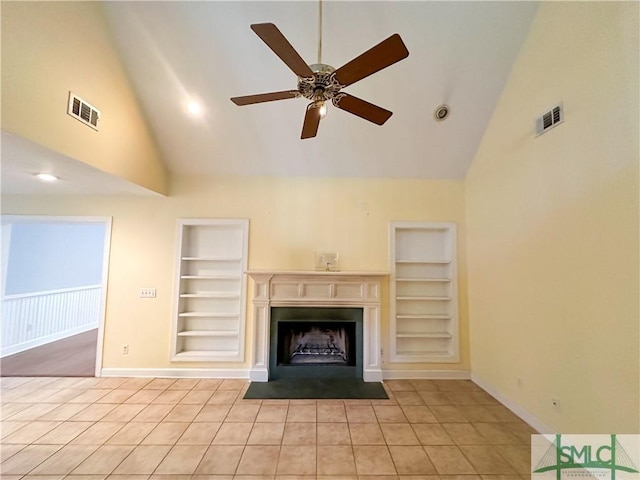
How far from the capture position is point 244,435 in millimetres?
2539

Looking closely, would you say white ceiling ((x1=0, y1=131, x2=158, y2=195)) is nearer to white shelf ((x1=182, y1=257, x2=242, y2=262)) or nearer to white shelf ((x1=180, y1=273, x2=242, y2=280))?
white shelf ((x1=182, y1=257, x2=242, y2=262))

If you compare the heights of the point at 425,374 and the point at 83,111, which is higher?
the point at 83,111

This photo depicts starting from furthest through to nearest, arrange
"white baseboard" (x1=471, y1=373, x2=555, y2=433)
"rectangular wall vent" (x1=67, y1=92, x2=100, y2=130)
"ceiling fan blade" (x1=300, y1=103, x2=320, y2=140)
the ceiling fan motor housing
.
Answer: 1. "white baseboard" (x1=471, y1=373, x2=555, y2=433)
2. "rectangular wall vent" (x1=67, y1=92, x2=100, y2=130)
3. "ceiling fan blade" (x1=300, y1=103, x2=320, y2=140)
4. the ceiling fan motor housing

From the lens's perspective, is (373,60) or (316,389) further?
(316,389)

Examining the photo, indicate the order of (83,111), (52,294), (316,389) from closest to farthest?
(83,111) < (316,389) < (52,294)

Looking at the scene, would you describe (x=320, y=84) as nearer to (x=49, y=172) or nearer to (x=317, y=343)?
(x=49, y=172)

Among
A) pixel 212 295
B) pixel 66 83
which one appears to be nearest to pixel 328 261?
pixel 212 295

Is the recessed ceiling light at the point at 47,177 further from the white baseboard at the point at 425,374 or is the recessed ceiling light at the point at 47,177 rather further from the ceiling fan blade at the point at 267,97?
the white baseboard at the point at 425,374

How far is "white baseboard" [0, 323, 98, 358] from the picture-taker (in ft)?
15.3

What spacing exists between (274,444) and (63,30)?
381cm

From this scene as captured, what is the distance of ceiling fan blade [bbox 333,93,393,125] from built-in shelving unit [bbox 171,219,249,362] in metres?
2.40

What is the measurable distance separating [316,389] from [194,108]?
3.66m

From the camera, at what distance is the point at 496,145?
3.34 meters

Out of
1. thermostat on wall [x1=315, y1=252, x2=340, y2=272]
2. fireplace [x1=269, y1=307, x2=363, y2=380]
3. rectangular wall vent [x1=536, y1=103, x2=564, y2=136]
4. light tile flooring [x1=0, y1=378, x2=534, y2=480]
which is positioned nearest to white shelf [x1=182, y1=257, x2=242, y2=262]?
fireplace [x1=269, y1=307, x2=363, y2=380]
